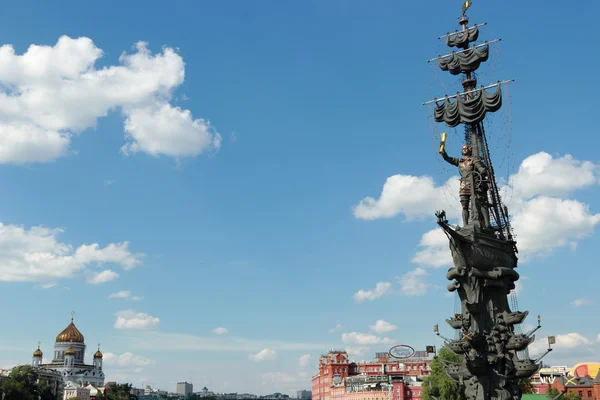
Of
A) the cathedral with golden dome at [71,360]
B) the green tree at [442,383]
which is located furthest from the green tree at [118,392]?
the green tree at [442,383]

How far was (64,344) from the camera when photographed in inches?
7333

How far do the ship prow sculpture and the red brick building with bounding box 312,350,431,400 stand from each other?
280ft

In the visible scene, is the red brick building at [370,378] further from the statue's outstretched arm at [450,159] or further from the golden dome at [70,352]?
the statue's outstretched arm at [450,159]

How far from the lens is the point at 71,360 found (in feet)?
600

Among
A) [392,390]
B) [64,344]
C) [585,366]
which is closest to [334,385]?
[392,390]

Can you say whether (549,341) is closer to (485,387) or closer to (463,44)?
(485,387)

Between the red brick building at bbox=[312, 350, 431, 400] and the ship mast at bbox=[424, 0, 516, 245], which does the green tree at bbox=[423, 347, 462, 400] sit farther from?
the red brick building at bbox=[312, 350, 431, 400]

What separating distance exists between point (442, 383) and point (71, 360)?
131968 mm

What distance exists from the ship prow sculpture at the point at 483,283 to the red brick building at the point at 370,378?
85.2 meters

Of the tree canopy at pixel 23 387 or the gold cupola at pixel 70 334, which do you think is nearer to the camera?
the tree canopy at pixel 23 387

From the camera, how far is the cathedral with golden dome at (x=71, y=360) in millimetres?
181962

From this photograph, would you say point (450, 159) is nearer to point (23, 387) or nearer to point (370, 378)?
point (23, 387)

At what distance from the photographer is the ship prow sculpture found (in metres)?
48.9

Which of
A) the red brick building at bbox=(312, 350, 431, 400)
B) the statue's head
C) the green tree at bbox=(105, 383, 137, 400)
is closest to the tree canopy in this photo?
the green tree at bbox=(105, 383, 137, 400)
